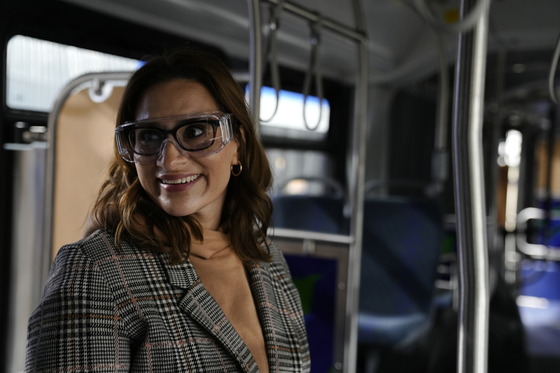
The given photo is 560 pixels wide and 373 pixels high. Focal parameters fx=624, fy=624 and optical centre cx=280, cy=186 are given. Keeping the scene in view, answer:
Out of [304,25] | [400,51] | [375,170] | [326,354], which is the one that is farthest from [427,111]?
[326,354]

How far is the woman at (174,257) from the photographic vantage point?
3.08 ft

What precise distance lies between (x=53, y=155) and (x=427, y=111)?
4.77 meters

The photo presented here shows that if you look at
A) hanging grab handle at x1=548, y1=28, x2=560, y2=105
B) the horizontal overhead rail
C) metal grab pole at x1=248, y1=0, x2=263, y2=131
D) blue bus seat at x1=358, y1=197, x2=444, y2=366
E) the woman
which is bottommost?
blue bus seat at x1=358, y1=197, x2=444, y2=366

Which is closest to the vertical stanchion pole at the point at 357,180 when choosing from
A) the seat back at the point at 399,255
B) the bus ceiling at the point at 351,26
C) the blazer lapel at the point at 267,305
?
the bus ceiling at the point at 351,26

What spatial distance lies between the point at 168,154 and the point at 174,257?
18 centimetres

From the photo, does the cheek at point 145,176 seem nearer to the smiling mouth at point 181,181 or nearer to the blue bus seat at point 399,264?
the smiling mouth at point 181,181

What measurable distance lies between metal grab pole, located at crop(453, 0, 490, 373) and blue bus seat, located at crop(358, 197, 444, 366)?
276 centimetres

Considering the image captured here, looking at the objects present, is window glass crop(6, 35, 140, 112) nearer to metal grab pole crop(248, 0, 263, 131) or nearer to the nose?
metal grab pole crop(248, 0, 263, 131)

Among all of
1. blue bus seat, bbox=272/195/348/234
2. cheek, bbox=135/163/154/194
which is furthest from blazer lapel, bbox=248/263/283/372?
blue bus seat, bbox=272/195/348/234

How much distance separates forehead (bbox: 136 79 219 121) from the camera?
110cm

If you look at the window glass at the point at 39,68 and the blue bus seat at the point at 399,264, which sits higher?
the window glass at the point at 39,68

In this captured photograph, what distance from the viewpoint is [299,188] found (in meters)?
5.01

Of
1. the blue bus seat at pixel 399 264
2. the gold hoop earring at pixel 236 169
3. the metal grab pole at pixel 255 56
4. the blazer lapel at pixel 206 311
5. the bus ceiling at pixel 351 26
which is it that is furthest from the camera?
the blue bus seat at pixel 399 264

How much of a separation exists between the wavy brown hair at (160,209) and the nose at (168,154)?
0.08 m
